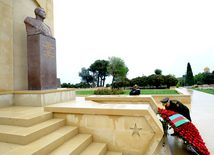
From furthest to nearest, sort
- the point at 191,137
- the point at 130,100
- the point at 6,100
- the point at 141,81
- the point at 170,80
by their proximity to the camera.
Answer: the point at 141,81, the point at 170,80, the point at 130,100, the point at 6,100, the point at 191,137

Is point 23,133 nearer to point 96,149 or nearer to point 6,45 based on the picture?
point 96,149

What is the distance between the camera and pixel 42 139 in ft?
8.95

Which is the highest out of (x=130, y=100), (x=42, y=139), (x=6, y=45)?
(x=6, y=45)

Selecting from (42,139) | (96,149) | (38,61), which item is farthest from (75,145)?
(38,61)

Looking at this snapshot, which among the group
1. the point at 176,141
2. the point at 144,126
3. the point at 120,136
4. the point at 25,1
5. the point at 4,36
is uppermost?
the point at 25,1

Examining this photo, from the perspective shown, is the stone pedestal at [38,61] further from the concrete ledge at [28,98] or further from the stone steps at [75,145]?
the stone steps at [75,145]

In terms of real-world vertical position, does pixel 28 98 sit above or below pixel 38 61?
below

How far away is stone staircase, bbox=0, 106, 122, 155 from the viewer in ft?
7.97

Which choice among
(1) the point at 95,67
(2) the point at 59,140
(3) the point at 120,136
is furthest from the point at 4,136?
(1) the point at 95,67

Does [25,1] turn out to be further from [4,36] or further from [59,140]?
[59,140]

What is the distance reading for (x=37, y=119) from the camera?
10.7 ft

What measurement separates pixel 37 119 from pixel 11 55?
3.63 m

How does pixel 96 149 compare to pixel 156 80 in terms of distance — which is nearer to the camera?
pixel 96 149

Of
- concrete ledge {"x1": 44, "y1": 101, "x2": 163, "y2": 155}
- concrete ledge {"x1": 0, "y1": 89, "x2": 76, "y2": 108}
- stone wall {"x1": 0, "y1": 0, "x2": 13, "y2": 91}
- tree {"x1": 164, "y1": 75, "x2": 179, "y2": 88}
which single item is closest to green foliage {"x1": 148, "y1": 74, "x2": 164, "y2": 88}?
tree {"x1": 164, "y1": 75, "x2": 179, "y2": 88}
